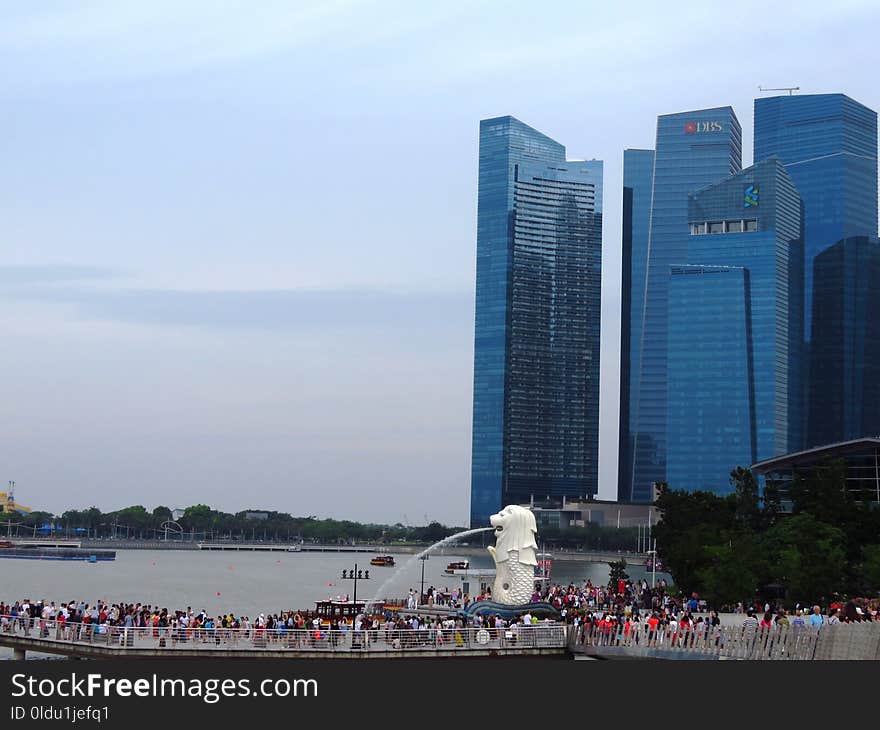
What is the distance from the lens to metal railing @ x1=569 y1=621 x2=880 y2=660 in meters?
38.2

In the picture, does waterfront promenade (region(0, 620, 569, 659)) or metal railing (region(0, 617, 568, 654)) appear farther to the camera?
metal railing (region(0, 617, 568, 654))

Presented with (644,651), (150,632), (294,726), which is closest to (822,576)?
(644,651)

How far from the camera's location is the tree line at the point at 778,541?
67562 millimetres

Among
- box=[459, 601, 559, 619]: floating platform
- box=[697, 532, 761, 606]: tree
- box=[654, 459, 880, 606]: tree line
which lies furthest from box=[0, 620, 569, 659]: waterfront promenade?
box=[654, 459, 880, 606]: tree line

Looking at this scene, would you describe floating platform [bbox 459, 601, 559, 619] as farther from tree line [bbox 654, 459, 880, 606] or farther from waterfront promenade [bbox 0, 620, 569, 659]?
tree line [bbox 654, 459, 880, 606]

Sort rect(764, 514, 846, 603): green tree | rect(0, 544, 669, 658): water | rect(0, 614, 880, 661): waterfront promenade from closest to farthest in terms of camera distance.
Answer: rect(0, 614, 880, 661): waterfront promenade, rect(764, 514, 846, 603): green tree, rect(0, 544, 669, 658): water

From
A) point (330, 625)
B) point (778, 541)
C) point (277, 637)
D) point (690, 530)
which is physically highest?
point (690, 530)

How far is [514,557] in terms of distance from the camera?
5450 centimetres

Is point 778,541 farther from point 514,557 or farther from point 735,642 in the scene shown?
point 735,642

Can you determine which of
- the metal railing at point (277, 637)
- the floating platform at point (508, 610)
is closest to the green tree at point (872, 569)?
the floating platform at point (508, 610)

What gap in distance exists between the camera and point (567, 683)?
102ft

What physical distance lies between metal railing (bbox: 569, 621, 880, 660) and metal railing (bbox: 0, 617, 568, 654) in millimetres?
2219

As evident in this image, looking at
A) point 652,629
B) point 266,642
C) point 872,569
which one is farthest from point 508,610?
point 872,569

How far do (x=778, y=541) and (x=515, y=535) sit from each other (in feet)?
95.8
